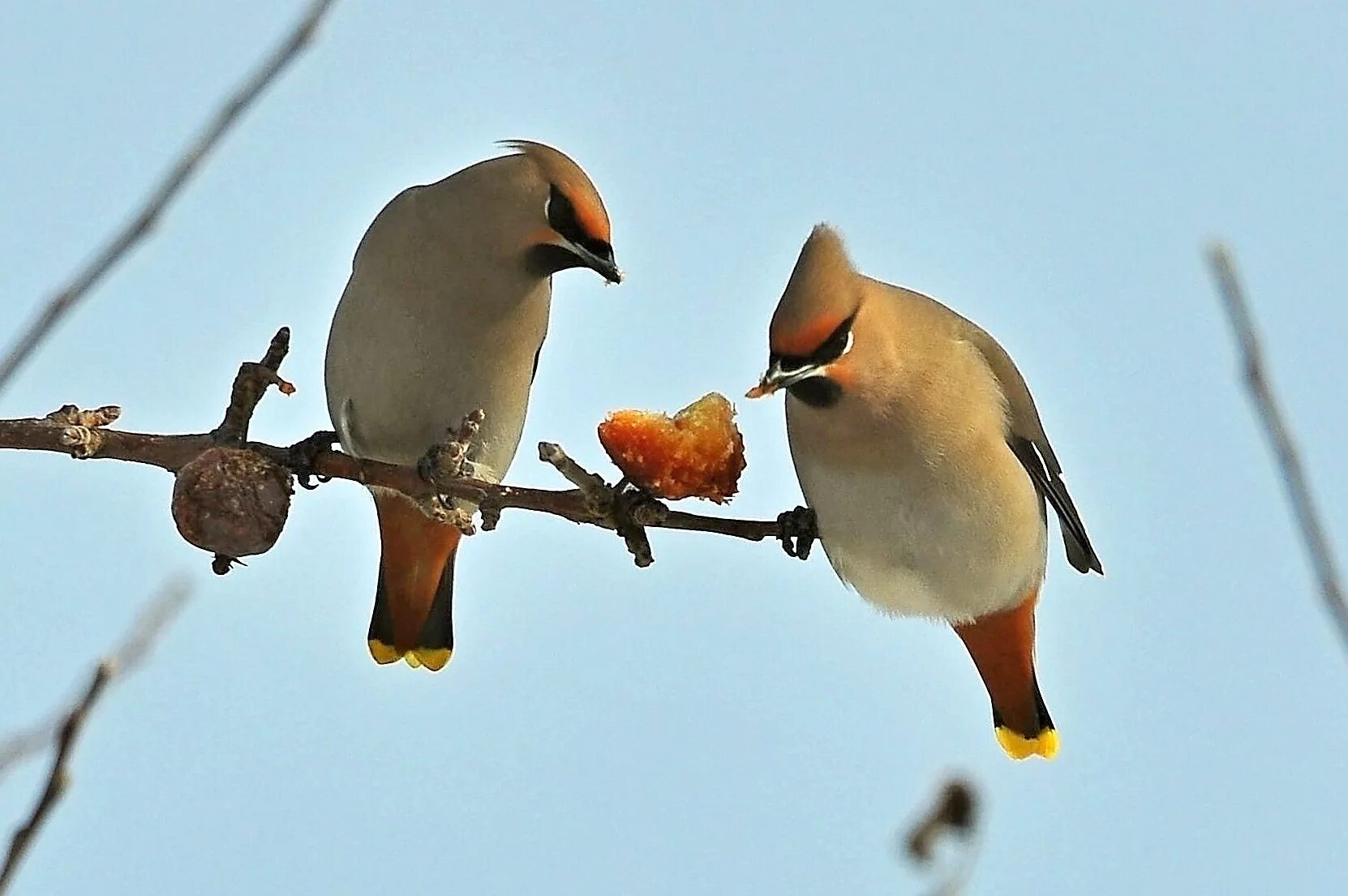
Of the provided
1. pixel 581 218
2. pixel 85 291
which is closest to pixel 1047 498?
pixel 581 218

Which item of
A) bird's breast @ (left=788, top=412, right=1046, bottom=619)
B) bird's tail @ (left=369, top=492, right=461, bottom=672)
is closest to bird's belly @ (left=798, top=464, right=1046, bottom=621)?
bird's breast @ (left=788, top=412, right=1046, bottom=619)

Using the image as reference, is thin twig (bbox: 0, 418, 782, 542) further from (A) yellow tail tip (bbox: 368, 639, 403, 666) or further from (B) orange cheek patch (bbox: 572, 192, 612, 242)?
(A) yellow tail tip (bbox: 368, 639, 403, 666)

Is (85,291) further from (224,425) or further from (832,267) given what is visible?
(832,267)

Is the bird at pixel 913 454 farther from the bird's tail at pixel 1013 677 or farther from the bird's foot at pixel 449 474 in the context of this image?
the bird's foot at pixel 449 474

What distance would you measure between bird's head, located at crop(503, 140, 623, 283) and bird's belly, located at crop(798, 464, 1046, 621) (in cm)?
67

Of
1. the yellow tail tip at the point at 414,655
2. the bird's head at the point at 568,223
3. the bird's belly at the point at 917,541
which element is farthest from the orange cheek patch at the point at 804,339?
the yellow tail tip at the point at 414,655

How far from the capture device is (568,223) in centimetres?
386

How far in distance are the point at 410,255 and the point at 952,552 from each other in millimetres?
1450

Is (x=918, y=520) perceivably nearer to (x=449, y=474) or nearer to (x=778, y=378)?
(x=778, y=378)

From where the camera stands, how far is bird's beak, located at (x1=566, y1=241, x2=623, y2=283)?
3615 millimetres

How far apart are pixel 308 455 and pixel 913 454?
1284 millimetres

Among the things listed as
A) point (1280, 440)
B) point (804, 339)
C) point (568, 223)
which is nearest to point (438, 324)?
point (568, 223)

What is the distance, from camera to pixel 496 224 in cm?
401

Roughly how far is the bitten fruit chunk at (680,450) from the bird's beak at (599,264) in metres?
0.33
